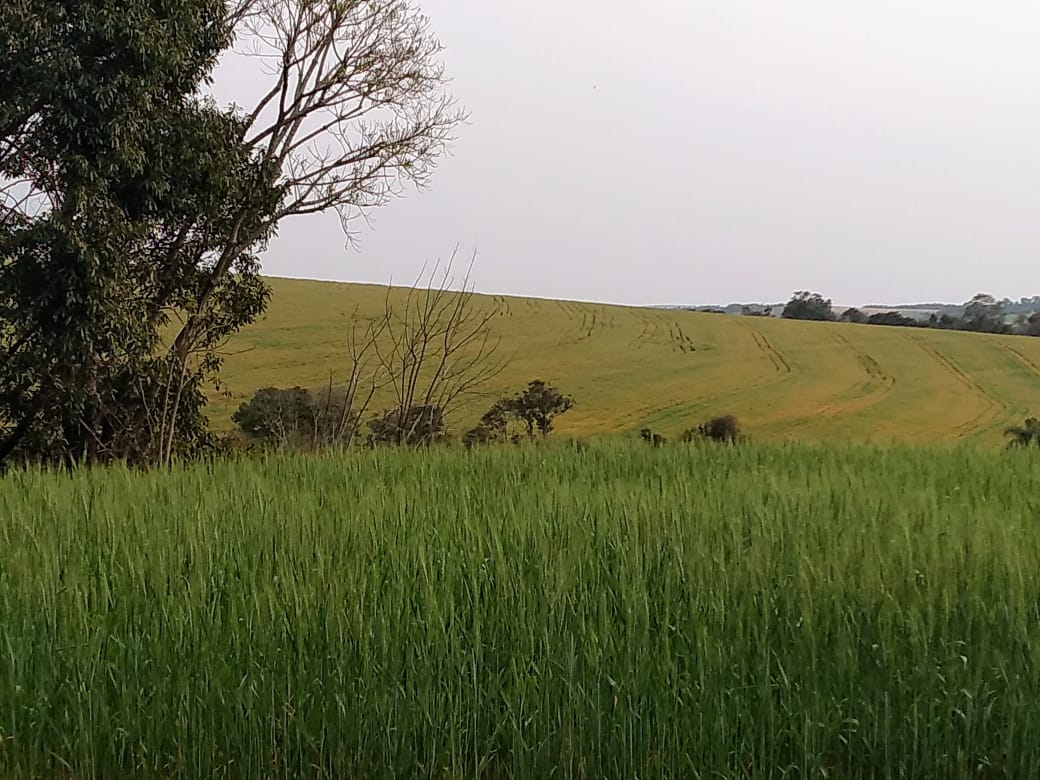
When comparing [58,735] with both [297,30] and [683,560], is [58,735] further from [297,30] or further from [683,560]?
[297,30]

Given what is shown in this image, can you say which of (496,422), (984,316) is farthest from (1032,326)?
(496,422)

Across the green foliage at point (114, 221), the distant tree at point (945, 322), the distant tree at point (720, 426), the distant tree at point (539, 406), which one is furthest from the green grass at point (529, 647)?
the distant tree at point (945, 322)

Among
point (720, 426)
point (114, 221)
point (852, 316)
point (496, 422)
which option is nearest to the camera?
point (114, 221)

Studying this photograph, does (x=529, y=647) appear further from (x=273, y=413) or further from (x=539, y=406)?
(x=539, y=406)

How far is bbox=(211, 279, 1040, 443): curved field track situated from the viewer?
14570 mm

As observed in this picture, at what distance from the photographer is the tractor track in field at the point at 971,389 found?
46.8 ft

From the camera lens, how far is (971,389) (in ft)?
54.6

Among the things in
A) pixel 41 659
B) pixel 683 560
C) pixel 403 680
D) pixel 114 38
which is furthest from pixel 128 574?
pixel 114 38

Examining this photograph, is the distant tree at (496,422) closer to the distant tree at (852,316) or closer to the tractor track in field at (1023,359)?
the tractor track in field at (1023,359)

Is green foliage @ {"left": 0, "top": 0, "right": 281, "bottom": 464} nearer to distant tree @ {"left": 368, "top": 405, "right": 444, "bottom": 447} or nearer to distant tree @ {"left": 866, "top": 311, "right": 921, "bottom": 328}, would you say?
distant tree @ {"left": 368, "top": 405, "right": 444, "bottom": 447}

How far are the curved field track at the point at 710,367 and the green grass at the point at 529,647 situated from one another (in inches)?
314

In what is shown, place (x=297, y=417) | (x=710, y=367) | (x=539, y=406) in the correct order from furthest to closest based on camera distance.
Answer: (x=710, y=367), (x=539, y=406), (x=297, y=417)

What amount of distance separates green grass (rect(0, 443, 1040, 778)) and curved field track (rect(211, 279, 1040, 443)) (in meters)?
7.97

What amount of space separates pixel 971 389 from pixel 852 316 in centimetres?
627
